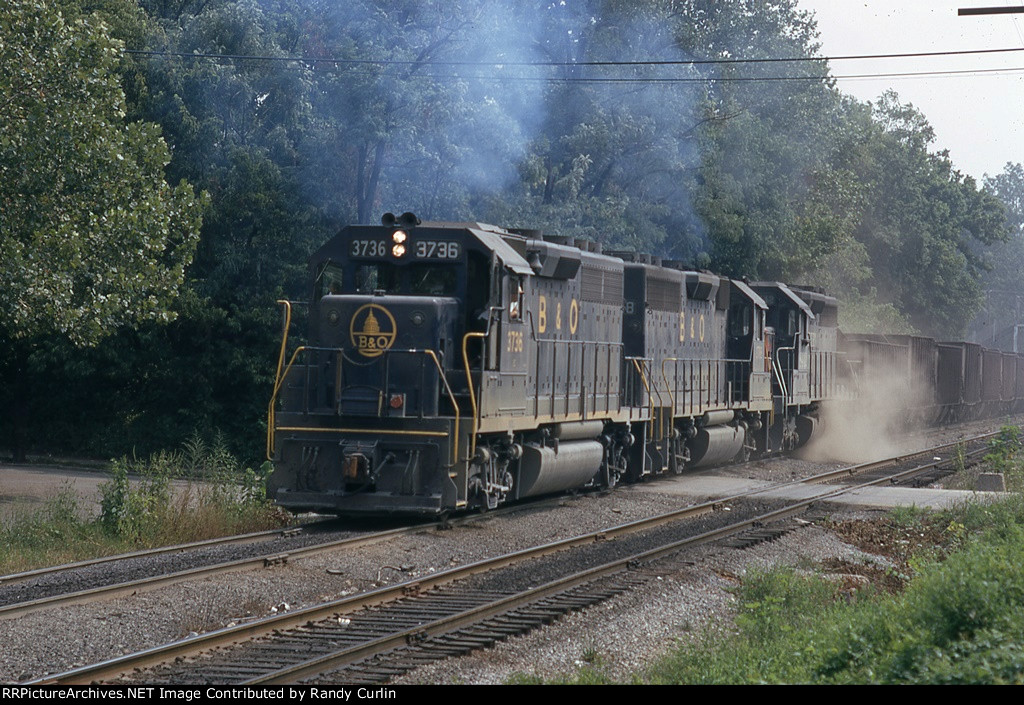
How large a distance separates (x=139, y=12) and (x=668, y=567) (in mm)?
20912

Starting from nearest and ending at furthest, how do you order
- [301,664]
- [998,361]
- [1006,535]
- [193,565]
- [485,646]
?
[301,664]
[485,646]
[193,565]
[1006,535]
[998,361]

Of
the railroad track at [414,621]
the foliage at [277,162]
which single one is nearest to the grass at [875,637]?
the railroad track at [414,621]

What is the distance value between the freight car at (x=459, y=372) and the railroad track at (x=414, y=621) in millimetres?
1838

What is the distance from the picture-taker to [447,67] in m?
24.2

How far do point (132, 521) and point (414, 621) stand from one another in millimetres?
5839

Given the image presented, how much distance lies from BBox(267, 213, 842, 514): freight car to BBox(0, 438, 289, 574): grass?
128cm

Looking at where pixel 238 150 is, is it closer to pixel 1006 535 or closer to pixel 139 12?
pixel 139 12

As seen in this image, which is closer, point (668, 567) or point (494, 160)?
point (668, 567)

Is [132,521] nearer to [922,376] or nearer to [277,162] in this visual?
[277,162]

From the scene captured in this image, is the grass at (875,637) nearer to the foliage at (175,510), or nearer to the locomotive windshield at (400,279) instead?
the locomotive windshield at (400,279)

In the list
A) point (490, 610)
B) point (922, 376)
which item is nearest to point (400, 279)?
point (490, 610)

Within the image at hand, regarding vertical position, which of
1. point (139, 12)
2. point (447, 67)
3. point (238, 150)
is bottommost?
point (238, 150)

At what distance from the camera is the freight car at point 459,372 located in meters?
13.1
